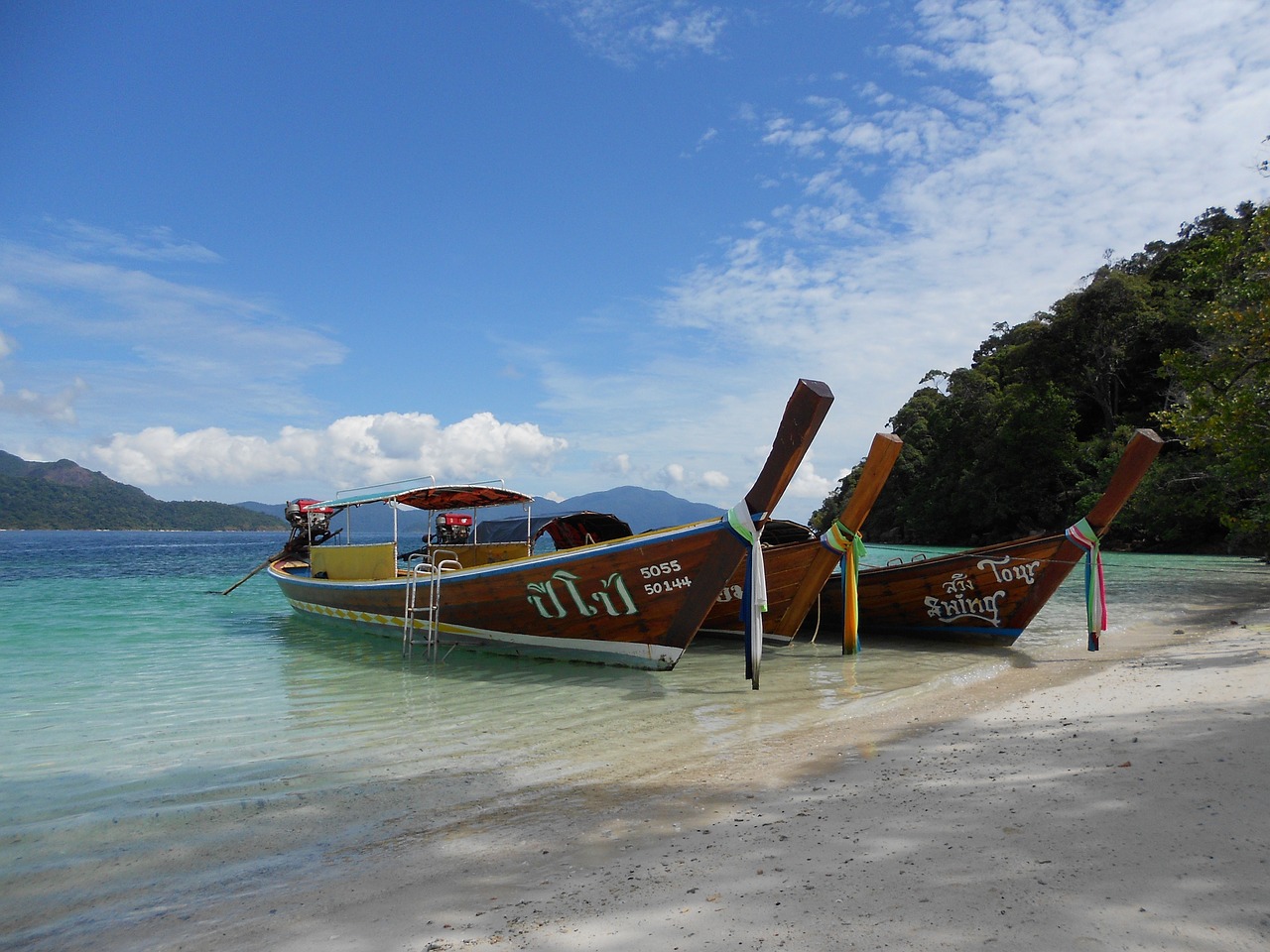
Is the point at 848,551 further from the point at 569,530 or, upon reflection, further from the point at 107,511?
the point at 107,511

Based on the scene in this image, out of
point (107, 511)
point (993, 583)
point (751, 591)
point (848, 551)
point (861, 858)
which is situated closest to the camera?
point (861, 858)

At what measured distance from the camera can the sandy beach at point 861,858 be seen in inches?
98.7

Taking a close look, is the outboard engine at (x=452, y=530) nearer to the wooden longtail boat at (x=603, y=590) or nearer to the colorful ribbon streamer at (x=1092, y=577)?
the wooden longtail boat at (x=603, y=590)

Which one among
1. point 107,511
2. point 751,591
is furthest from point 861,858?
point 107,511

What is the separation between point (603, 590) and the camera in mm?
9062

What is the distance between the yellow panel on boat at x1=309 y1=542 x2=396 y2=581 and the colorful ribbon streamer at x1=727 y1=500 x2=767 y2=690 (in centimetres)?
702

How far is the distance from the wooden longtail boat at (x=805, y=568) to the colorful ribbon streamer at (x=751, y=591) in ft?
4.24

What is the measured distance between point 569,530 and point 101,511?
5938 inches

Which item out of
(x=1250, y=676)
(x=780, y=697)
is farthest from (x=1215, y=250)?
(x=780, y=697)

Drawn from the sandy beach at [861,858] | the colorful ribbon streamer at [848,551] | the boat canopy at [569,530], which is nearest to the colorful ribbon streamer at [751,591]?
the sandy beach at [861,858]

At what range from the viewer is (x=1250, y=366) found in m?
12.0

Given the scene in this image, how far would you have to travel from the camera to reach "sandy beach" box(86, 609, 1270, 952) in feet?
8.22

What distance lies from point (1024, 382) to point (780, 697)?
36.1 meters

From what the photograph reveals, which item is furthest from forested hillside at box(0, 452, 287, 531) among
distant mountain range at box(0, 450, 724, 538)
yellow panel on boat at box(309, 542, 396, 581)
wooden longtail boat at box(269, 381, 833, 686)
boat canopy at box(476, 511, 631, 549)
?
wooden longtail boat at box(269, 381, 833, 686)
